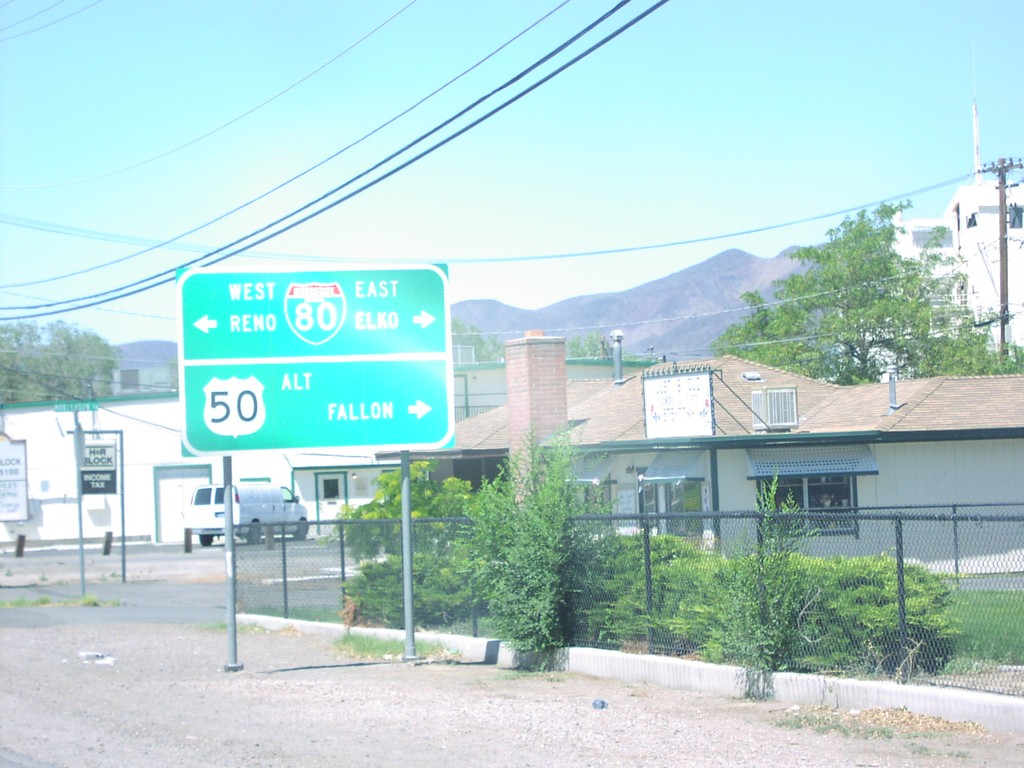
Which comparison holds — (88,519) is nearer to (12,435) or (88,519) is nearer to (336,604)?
(12,435)

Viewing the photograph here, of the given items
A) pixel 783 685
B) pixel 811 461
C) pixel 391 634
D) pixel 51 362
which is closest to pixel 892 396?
pixel 811 461

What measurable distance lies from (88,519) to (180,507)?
4.25 metres

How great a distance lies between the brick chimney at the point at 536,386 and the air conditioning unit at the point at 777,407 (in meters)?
5.79

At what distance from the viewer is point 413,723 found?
32.3 ft

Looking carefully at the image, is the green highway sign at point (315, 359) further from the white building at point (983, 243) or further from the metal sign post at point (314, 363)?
the white building at point (983, 243)

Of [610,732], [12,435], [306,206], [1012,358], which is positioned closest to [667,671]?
[610,732]

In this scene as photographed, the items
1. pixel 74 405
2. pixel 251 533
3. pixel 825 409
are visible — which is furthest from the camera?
pixel 74 405

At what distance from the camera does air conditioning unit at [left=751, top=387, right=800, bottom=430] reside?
2617 centimetres

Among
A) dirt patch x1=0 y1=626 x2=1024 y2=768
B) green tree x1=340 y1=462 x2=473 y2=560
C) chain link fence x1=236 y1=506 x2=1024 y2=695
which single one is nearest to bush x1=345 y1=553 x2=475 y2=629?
green tree x1=340 y1=462 x2=473 y2=560

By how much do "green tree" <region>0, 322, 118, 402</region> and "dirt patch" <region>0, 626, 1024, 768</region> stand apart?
79.2m

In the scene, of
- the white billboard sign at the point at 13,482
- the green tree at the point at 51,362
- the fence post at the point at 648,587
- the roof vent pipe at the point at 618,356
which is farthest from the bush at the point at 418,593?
the green tree at the point at 51,362

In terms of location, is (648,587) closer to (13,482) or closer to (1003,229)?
(13,482)

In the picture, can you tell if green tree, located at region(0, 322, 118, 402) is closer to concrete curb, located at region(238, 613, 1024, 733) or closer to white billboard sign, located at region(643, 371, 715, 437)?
white billboard sign, located at region(643, 371, 715, 437)

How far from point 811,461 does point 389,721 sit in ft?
55.3
